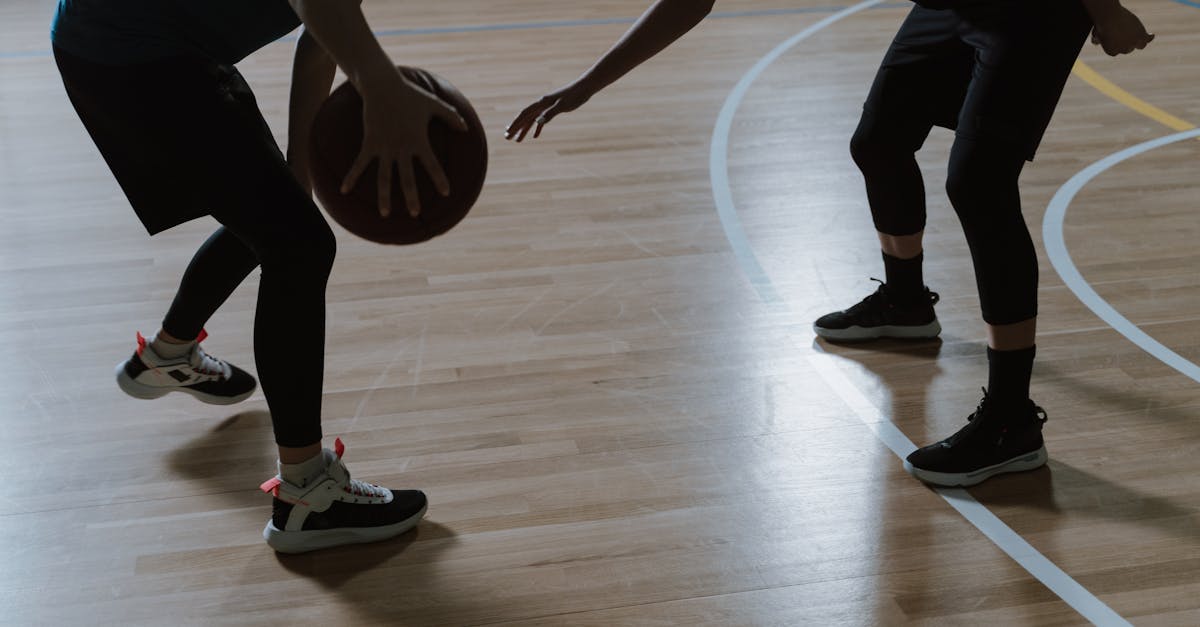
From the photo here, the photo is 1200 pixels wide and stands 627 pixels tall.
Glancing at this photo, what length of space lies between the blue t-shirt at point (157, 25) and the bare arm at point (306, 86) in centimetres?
21

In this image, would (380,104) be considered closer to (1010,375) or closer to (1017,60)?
(1017,60)

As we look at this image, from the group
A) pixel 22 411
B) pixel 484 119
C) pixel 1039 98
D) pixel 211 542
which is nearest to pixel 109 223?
pixel 22 411

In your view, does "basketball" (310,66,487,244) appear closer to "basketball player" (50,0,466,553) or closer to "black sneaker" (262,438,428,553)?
"basketball player" (50,0,466,553)

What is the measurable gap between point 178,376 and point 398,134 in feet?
4.07

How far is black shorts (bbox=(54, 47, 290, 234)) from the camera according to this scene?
1.99 m

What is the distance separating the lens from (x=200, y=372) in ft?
9.02

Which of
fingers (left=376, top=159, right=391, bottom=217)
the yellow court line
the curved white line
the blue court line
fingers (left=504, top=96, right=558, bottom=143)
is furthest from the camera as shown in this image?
the blue court line

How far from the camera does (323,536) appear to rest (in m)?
2.27

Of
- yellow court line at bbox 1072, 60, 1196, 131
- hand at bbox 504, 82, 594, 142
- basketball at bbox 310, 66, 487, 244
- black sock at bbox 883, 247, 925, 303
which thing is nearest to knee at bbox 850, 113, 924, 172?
black sock at bbox 883, 247, 925, 303

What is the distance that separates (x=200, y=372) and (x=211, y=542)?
569 mm

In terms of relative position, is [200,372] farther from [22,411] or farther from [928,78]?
[928,78]

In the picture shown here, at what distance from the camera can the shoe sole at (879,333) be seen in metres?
3.06

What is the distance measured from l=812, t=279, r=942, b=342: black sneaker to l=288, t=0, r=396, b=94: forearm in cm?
167

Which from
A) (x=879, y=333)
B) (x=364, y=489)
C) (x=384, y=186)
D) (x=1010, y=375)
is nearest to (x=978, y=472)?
(x=1010, y=375)
